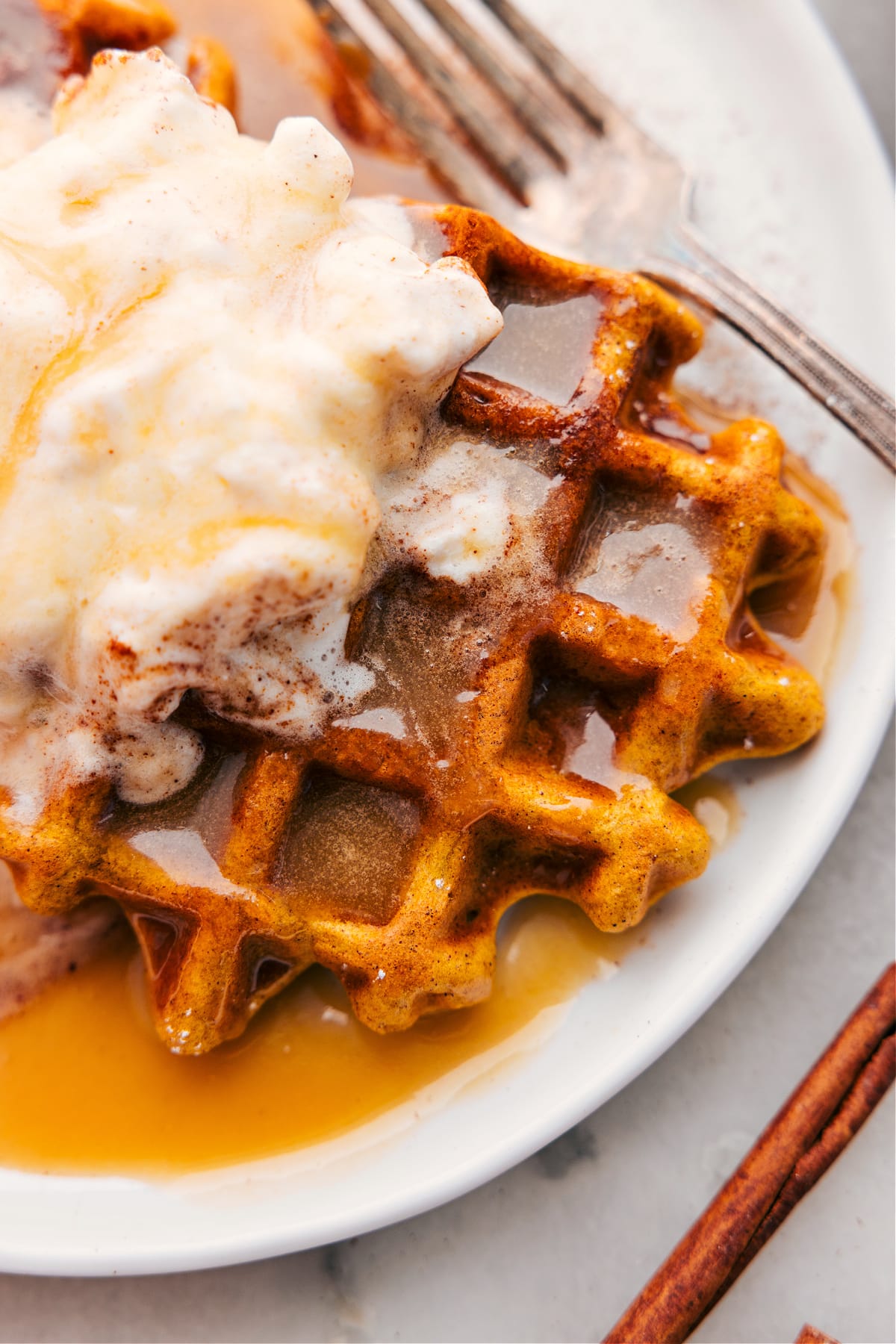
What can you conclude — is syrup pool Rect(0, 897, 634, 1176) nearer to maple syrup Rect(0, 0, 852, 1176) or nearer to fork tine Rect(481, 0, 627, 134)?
maple syrup Rect(0, 0, 852, 1176)

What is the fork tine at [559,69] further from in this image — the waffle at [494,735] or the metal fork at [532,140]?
the waffle at [494,735]

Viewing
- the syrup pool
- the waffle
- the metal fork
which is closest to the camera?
the waffle

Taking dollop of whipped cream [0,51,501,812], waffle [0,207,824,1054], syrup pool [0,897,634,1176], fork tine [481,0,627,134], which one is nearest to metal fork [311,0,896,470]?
fork tine [481,0,627,134]

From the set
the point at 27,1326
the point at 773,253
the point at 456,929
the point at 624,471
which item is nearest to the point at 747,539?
the point at 624,471

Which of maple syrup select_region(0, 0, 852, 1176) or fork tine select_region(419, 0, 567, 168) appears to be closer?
maple syrup select_region(0, 0, 852, 1176)

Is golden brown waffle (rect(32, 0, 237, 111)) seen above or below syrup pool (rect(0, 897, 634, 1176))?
above

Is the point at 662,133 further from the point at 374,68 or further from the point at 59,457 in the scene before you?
the point at 59,457

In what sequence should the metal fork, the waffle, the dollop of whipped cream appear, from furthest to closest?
the metal fork, the waffle, the dollop of whipped cream
